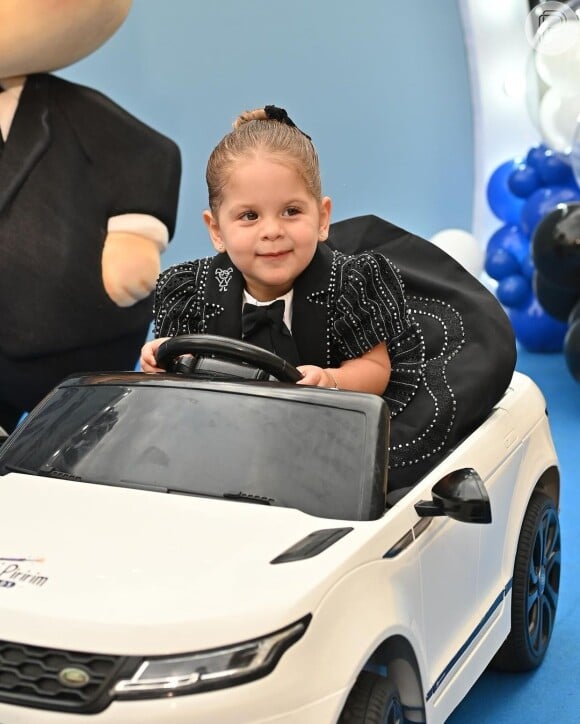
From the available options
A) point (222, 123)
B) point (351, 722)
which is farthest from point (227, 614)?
point (222, 123)

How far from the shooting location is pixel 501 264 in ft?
23.5

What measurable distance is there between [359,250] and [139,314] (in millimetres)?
1478

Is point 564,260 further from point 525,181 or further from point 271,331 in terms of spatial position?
point 271,331

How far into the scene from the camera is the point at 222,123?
18.1ft

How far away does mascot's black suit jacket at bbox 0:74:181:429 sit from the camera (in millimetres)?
4066

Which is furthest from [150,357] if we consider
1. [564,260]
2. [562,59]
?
[562,59]

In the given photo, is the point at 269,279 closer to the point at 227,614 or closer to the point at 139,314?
the point at 227,614

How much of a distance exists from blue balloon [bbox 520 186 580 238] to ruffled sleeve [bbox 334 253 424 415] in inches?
165

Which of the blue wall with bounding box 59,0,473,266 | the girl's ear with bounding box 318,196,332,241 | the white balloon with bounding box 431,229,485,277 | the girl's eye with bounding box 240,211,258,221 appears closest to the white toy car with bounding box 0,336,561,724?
the girl's eye with bounding box 240,211,258,221

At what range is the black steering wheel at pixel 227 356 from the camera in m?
2.31

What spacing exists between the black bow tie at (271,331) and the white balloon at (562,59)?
3406 mm

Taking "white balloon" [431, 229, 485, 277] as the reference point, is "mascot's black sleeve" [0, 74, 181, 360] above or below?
below

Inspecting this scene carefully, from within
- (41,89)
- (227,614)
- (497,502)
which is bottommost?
(227,614)

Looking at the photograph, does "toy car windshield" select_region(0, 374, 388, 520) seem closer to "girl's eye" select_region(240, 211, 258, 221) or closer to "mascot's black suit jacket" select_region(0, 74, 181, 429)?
"girl's eye" select_region(240, 211, 258, 221)
